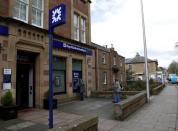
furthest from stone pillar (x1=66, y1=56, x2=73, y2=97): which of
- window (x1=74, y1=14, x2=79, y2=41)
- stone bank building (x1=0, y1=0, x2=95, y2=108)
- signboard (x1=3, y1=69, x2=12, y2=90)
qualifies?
signboard (x1=3, y1=69, x2=12, y2=90)

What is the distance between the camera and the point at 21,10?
12.2 meters

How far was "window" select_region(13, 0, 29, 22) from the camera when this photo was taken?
11820mm

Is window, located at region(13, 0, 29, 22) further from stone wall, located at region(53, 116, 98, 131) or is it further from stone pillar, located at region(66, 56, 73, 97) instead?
stone wall, located at region(53, 116, 98, 131)

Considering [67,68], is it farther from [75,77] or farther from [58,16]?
[58,16]

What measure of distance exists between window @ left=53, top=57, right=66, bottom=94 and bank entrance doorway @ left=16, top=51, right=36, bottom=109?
6.59 feet

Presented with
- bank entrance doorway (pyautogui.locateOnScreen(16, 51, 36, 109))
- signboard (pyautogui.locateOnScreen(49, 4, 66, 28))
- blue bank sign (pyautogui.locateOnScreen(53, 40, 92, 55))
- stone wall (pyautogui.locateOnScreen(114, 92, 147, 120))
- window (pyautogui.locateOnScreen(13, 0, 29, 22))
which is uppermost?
window (pyautogui.locateOnScreen(13, 0, 29, 22))

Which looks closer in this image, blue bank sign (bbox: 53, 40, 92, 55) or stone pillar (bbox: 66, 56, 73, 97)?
blue bank sign (bbox: 53, 40, 92, 55)

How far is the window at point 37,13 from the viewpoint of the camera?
43.1 feet

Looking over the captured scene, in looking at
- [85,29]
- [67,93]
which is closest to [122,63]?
[85,29]

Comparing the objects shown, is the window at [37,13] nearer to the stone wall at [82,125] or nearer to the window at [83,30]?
the window at [83,30]

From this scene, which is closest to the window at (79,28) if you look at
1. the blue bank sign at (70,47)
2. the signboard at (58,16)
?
the blue bank sign at (70,47)

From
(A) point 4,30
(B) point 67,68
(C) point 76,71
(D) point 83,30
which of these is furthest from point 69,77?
(A) point 4,30

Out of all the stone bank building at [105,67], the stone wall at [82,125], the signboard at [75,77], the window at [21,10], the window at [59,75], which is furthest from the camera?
the stone bank building at [105,67]

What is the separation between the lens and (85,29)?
64.2 ft
